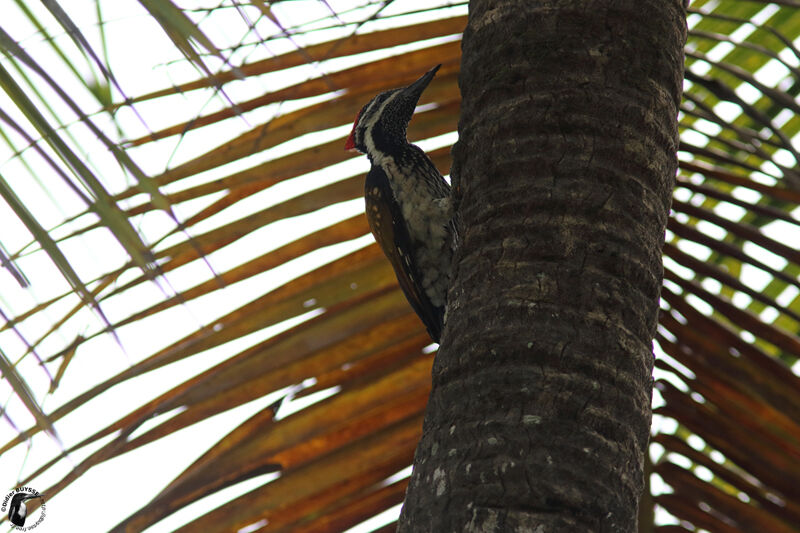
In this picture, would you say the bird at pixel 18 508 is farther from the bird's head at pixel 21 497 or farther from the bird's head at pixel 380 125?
the bird's head at pixel 380 125

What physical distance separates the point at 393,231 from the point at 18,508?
1.83m

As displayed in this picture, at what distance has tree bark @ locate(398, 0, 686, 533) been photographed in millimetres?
1360

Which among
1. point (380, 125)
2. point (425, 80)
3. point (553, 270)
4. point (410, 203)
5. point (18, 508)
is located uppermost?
point (380, 125)

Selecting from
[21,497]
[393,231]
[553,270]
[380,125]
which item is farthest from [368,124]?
[553,270]

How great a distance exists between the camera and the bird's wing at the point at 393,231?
316 centimetres

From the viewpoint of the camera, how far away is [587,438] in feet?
4.57

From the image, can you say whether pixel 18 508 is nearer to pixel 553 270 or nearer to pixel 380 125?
pixel 553 270

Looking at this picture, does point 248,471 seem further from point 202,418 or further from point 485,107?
point 485,107

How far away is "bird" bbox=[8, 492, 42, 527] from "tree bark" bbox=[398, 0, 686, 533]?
4.16ft

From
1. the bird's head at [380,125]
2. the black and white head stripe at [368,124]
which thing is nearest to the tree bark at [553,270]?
the bird's head at [380,125]

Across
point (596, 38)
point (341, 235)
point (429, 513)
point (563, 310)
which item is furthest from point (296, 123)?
point (429, 513)

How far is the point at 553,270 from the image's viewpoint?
158 centimetres

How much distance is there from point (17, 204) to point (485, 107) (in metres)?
1.13

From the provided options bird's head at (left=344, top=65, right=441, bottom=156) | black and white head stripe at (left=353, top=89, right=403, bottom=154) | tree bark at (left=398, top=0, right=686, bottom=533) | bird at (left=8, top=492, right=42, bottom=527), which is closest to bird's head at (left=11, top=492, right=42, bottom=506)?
bird at (left=8, top=492, right=42, bottom=527)
